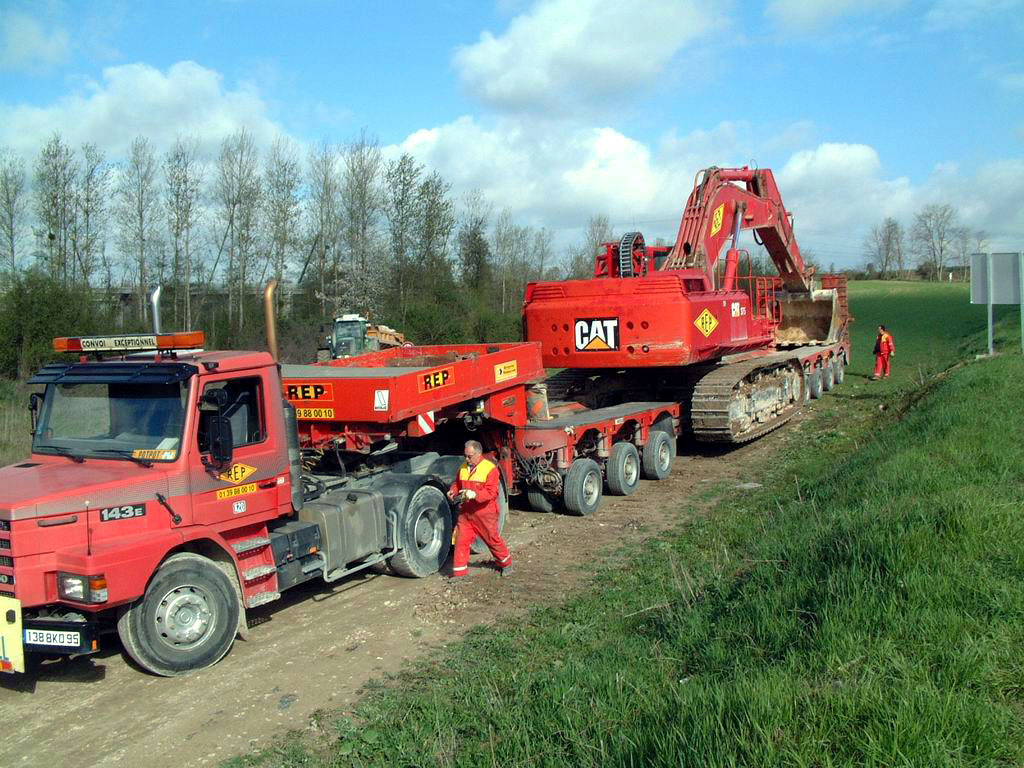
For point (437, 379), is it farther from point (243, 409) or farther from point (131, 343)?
point (131, 343)

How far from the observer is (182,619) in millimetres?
6195

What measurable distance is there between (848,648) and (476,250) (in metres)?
41.9

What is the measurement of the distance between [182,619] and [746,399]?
1082cm

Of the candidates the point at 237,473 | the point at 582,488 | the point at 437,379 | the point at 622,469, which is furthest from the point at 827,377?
the point at 237,473

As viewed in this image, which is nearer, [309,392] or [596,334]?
[309,392]

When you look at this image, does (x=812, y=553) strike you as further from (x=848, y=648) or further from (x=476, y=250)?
(x=476, y=250)

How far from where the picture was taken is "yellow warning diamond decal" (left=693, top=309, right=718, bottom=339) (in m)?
13.0

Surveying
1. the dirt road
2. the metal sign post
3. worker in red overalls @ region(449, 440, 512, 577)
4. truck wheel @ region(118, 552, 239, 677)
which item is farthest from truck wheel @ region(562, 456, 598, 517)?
the metal sign post

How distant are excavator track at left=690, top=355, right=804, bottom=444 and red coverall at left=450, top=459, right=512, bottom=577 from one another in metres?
6.00

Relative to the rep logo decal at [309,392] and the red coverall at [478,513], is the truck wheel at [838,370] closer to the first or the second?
the red coverall at [478,513]

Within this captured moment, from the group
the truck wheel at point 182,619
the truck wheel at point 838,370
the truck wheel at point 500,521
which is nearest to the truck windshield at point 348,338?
the truck wheel at point 838,370

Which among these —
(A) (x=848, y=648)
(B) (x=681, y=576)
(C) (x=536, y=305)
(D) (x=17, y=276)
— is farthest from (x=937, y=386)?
(D) (x=17, y=276)

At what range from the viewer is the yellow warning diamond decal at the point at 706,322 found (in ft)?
42.5

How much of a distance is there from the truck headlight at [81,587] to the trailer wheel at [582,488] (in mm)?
6345
